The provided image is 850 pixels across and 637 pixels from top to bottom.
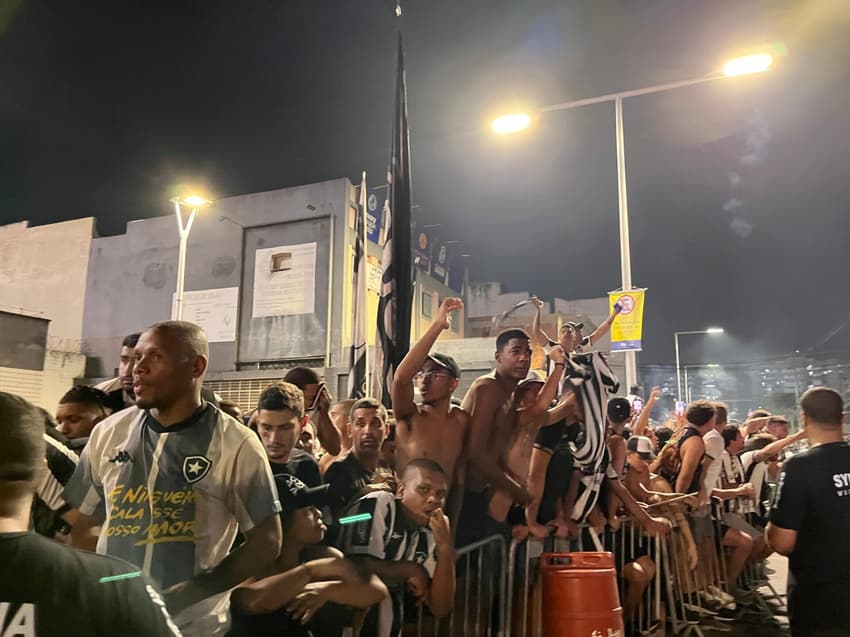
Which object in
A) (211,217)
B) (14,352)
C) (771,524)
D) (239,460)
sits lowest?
(771,524)

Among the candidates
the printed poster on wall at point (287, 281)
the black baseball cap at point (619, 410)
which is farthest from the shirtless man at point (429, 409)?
the printed poster on wall at point (287, 281)

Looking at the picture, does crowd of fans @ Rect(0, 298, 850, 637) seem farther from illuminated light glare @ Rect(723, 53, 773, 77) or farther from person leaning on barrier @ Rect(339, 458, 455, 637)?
illuminated light glare @ Rect(723, 53, 773, 77)

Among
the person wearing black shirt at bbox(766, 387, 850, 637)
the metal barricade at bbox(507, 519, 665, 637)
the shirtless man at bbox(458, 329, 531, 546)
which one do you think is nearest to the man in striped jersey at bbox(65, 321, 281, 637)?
the shirtless man at bbox(458, 329, 531, 546)

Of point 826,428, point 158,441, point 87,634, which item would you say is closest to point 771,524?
point 826,428

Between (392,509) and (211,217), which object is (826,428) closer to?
(392,509)

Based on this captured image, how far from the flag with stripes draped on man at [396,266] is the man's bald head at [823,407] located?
2.64 metres

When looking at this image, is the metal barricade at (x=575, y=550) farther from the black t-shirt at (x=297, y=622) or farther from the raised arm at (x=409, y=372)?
the black t-shirt at (x=297, y=622)

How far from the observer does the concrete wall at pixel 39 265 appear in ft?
9.84

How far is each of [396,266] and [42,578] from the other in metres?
3.74

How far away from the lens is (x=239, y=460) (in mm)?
2283

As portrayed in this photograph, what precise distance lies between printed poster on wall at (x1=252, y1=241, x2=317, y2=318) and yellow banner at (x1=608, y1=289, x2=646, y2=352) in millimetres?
13668

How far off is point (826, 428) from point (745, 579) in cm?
537

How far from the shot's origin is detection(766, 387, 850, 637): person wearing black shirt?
144 inches

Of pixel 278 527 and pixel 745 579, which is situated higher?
pixel 278 527
